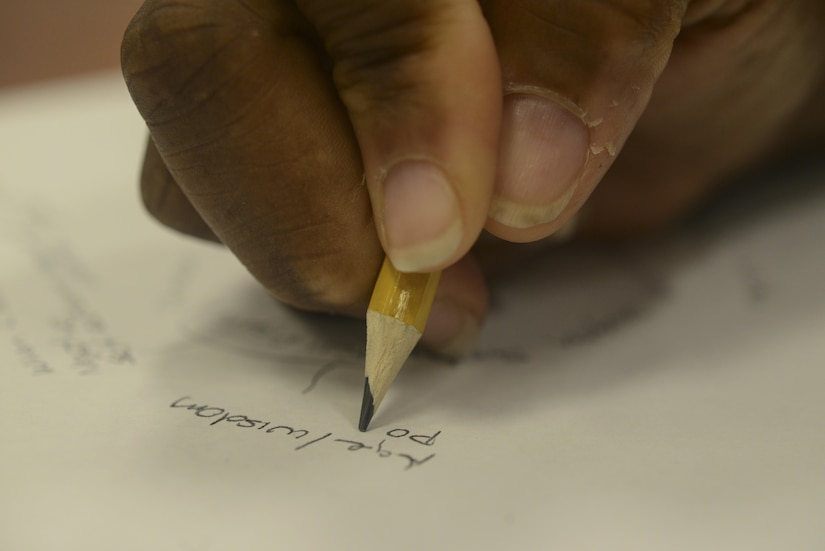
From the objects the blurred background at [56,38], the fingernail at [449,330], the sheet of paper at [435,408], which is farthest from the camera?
the blurred background at [56,38]

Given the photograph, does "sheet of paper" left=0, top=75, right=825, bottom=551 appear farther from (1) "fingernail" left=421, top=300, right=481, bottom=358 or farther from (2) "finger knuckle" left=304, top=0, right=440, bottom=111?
(2) "finger knuckle" left=304, top=0, right=440, bottom=111

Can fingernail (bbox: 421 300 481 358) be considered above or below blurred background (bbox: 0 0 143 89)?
below

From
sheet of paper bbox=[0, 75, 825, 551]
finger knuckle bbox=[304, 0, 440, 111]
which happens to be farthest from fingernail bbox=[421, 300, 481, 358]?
finger knuckle bbox=[304, 0, 440, 111]

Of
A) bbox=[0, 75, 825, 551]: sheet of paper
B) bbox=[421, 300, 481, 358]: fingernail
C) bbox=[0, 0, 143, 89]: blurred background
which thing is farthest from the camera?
bbox=[0, 0, 143, 89]: blurred background

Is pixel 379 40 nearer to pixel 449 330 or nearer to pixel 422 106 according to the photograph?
pixel 422 106

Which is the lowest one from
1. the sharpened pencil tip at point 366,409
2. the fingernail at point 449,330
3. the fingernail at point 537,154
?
the sharpened pencil tip at point 366,409

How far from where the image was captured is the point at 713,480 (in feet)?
1.00

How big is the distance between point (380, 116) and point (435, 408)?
0.14 m

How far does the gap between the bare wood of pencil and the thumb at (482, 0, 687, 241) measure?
50mm

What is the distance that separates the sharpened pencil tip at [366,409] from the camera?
34cm

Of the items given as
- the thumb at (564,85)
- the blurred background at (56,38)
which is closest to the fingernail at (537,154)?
the thumb at (564,85)

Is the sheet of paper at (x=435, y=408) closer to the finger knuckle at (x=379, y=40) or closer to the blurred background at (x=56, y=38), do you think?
the finger knuckle at (x=379, y=40)

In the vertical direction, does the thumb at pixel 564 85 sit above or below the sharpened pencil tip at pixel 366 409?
above

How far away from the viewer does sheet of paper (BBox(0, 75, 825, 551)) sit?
285 millimetres
